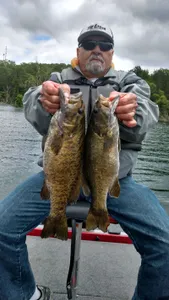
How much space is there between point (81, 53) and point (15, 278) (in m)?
2.14

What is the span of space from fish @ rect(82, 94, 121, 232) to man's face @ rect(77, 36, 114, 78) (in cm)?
108

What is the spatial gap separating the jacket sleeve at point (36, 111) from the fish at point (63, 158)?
1.50 ft

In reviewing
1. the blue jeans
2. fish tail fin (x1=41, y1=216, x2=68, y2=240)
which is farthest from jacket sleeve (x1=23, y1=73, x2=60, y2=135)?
fish tail fin (x1=41, y1=216, x2=68, y2=240)

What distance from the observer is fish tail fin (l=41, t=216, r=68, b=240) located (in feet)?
8.41

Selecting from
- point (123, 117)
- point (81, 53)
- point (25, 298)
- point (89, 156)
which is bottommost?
point (25, 298)

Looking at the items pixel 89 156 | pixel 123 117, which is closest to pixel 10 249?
pixel 89 156

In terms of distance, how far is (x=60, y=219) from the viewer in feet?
8.40

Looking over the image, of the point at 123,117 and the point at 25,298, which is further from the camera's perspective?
the point at 25,298

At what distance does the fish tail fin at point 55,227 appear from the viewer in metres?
2.56

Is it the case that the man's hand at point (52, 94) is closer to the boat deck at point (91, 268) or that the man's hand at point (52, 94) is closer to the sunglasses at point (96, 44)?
the sunglasses at point (96, 44)

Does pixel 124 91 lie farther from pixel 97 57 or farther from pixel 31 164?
pixel 31 164

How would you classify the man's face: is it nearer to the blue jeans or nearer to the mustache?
the mustache

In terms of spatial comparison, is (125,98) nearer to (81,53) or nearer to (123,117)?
(123,117)

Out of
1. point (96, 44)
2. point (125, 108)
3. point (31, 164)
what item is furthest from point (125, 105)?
point (31, 164)
